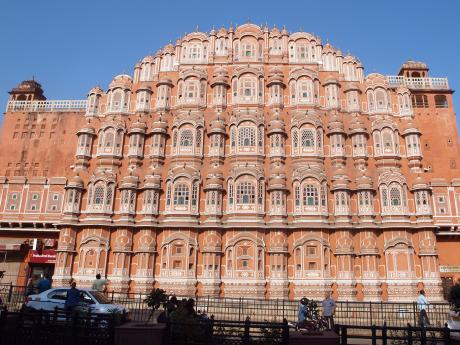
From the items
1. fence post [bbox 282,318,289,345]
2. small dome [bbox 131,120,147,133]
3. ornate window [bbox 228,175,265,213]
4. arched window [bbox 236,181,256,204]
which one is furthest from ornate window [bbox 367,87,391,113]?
fence post [bbox 282,318,289,345]

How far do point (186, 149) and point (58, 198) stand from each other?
11270 millimetres

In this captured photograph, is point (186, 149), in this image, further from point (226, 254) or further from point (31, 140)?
point (31, 140)

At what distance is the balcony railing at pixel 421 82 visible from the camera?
3875 cm

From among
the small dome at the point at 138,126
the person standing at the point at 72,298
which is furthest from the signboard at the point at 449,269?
the person standing at the point at 72,298

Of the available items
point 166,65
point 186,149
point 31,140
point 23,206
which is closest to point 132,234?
point 186,149

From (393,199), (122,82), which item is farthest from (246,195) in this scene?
(122,82)

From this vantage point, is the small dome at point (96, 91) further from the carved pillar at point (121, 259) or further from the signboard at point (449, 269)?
the signboard at point (449, 269)

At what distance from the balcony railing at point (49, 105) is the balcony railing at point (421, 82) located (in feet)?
97.0

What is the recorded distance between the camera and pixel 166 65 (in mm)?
34750

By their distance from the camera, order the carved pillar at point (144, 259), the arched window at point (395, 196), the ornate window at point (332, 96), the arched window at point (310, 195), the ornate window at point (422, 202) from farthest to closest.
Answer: the ornate window at point (332, 96), the arched window at point (310, 195), the arched window at point (395, 196), the ornate window at point (422, 202), the carved pillar at point (144, 259)

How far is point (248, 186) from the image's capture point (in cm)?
2969

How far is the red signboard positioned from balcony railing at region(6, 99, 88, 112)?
15.1 metres

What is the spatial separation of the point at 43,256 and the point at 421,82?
118 feet

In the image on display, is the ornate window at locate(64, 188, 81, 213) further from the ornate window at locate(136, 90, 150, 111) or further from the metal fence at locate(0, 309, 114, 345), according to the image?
the metal fence at locate(0, 309, 114, 345)
